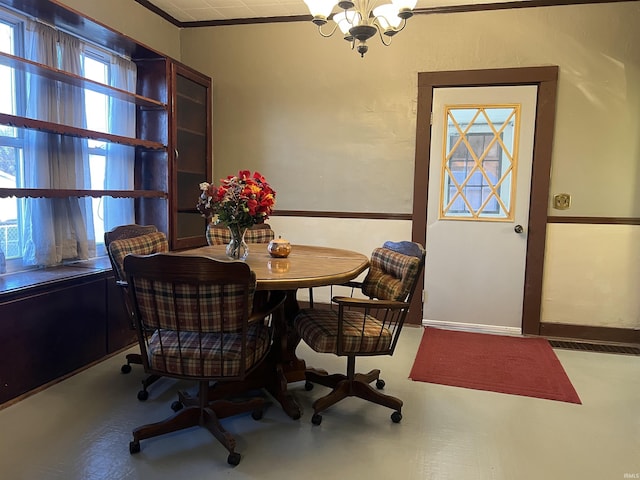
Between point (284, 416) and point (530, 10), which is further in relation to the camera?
point (530, 10)

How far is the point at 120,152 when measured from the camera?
3529mm

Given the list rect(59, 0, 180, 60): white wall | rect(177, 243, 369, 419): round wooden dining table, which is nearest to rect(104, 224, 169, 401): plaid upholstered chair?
rect(177, 243, 369, 419): round wooden dining table

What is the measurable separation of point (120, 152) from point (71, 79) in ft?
2.41

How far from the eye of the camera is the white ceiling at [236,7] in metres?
3.71

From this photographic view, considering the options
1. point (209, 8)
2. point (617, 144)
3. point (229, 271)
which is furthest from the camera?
point (209, 8)

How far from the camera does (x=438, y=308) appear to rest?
13.1 feet

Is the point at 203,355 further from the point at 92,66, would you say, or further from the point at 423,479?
the point at 92,66

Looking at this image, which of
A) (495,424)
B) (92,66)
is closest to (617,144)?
(495,424)

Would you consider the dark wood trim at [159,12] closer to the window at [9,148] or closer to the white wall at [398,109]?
the white wall at [398,109]

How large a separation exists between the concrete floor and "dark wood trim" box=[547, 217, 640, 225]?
1.31 meters

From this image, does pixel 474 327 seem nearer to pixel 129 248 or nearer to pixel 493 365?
pixel 493 365

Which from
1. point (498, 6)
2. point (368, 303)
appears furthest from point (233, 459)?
Result: point (498, 6)

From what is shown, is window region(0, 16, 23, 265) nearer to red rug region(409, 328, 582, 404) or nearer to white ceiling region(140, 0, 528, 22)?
white ceiling region(140, 0, 528, 22)

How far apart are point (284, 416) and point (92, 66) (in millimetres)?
2721
